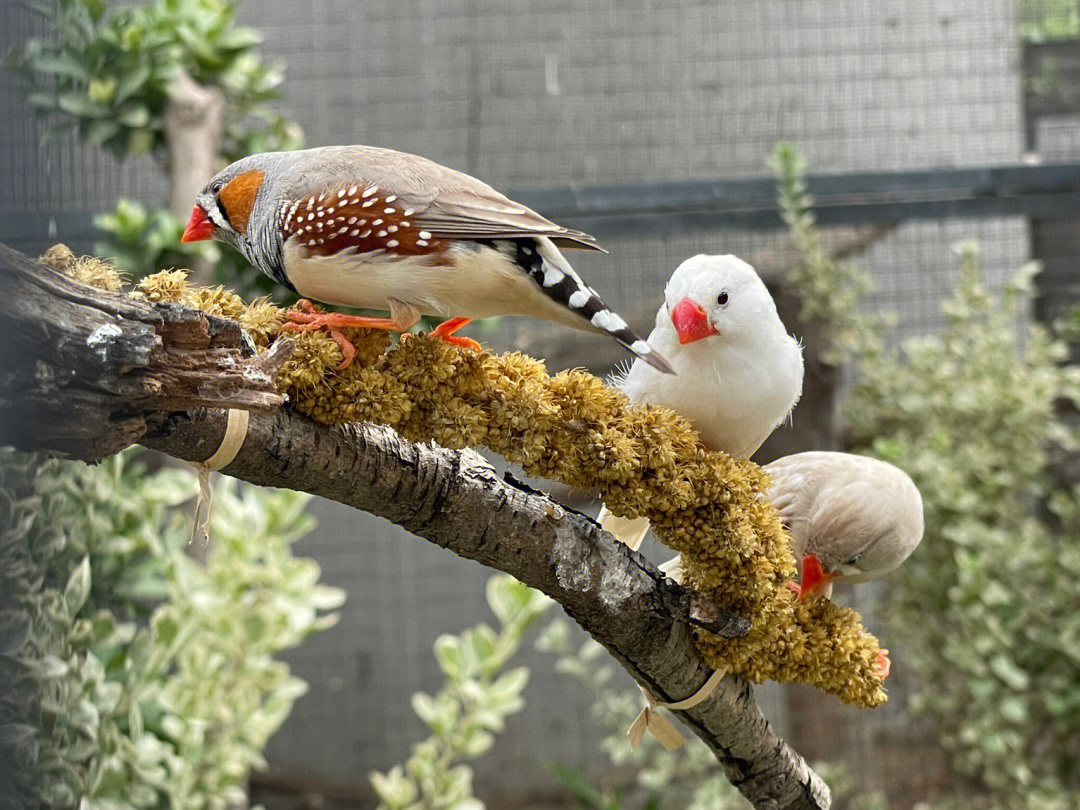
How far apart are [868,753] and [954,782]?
18cm

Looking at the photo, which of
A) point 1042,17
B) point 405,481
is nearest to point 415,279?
point 405,481

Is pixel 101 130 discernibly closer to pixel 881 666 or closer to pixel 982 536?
pixel 881 666

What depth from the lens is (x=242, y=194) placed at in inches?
32.6

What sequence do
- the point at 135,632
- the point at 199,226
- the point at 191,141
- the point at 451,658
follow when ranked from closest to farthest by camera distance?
the point at 199,226, the point at 135,632, the point at 191,141, the point at 451,658

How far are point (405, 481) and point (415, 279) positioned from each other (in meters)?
0.17

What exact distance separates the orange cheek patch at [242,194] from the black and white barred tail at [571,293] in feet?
0.73

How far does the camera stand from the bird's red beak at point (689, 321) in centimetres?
87

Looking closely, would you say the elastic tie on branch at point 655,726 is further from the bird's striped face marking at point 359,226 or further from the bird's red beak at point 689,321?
the bird's striped face marking at point 359,226

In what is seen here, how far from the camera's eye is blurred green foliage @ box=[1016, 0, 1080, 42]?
2.15 metres

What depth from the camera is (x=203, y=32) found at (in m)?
1.71

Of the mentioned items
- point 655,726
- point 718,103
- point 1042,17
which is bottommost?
point 655,726

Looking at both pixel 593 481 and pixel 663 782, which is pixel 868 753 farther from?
pixel 593 481

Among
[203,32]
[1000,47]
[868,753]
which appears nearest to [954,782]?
[868,753]

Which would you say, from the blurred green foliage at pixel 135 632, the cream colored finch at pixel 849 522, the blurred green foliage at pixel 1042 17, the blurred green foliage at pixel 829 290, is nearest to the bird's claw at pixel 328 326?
the blurred green foliage at pixel 135 632
